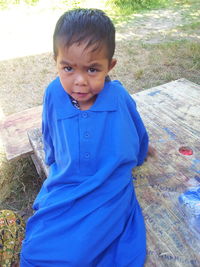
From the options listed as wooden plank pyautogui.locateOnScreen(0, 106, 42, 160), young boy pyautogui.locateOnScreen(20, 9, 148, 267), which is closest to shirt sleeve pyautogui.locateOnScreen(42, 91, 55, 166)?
young boy pyautogui.locateOnScreen(20, 9, 148, 267)

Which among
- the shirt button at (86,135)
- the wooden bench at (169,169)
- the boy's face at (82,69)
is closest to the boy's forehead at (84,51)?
the boy's face at (82,69)

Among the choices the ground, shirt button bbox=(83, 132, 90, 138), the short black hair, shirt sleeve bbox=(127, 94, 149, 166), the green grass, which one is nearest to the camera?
the short black hair

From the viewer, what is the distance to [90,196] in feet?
4.67

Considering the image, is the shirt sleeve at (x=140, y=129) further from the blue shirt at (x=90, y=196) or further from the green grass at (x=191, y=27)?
the green grass at (x=191, y=27)

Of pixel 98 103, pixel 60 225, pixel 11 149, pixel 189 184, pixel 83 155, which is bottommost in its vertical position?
pixel 11 149

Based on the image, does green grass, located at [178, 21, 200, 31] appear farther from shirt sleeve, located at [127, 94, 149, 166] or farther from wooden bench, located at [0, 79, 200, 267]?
shirt sleeve, located at [127, 94, 149, 166]

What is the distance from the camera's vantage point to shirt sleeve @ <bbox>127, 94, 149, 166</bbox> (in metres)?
1.61

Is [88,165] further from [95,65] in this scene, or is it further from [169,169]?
[169,169]

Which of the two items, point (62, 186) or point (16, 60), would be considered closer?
point (62, 186)

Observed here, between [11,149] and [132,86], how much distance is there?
6.89ft

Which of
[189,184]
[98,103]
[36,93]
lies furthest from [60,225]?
[36,93]

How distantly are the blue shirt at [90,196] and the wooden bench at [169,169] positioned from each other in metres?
0.11

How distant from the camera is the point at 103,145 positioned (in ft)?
4.78

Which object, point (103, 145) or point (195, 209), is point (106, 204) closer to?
point (103, 145)
